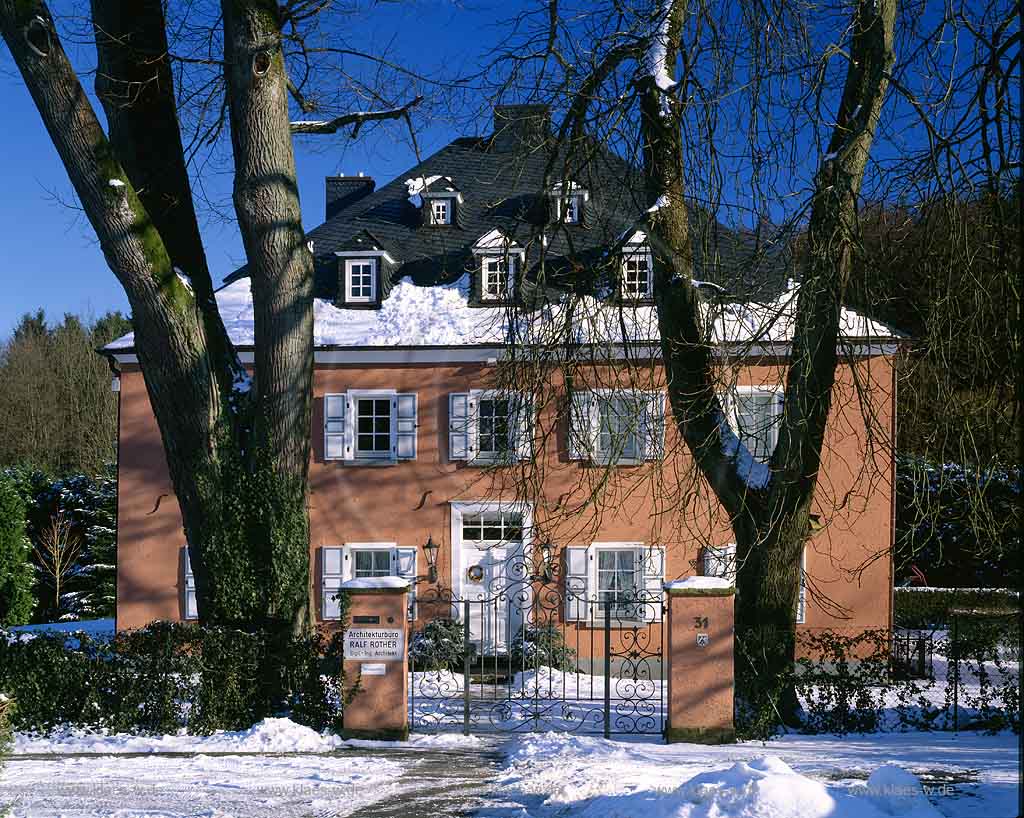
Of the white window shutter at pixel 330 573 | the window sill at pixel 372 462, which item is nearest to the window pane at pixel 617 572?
the window sill at pixel 372 462

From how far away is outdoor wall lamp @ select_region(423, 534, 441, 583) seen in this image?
17141 millimetres

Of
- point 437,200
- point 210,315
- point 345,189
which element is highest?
point 345,189

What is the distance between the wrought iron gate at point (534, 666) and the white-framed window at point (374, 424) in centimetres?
238

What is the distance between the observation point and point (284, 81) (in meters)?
11.3

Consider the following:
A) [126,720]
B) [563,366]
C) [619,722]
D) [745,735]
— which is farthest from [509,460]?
[126,720]

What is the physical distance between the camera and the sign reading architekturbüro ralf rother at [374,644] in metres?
10.0

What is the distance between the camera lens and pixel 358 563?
1739cm

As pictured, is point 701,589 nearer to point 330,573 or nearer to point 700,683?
point 700,683

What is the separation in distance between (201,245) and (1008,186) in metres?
8.14

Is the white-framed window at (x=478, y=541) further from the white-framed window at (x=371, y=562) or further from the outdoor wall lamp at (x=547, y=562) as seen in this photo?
the white-framed window at (x=371, y=562)

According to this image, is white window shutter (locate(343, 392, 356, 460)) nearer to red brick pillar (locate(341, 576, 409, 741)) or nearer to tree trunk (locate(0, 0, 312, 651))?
tree trunk (locate(0, 0, 312, 651))

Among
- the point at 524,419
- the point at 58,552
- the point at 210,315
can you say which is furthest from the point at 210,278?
the point at 58,552

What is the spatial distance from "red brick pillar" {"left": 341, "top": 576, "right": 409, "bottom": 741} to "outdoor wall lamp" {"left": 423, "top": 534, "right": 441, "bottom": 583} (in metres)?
7.03

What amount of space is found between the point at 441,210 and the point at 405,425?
4.60 meters
